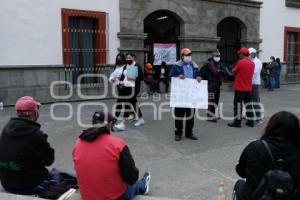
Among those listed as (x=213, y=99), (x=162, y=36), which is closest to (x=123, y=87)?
(x=213, y=99)

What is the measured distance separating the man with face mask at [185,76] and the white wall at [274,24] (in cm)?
1210

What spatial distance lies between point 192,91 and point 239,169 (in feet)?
14.4

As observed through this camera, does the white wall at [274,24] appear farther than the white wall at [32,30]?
Yes

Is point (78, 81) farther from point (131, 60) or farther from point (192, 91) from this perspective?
point (192, 91)

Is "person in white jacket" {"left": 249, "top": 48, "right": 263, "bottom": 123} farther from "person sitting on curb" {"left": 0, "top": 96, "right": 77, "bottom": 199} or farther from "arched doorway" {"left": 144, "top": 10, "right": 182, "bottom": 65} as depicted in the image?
"arched doorway" {"left": 144, "top": 10, "right": 182, "bottom": 65}

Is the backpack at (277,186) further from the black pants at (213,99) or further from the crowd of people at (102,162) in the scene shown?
the black pants at (213,99)

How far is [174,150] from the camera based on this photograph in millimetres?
7320

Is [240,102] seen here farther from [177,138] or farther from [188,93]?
[177,138]

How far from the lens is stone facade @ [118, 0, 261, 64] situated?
14180mm

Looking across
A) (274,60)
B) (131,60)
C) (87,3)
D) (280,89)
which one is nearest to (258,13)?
(274,60)

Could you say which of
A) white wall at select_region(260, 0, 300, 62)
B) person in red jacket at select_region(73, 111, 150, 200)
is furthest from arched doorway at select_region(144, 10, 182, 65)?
person in red jacket at select_region(73, 111, 150, 200)

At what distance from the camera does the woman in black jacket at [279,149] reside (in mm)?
3365

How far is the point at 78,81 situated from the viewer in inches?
526

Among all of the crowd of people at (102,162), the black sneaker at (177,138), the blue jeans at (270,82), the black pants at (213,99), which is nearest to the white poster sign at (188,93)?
the black sneaker at (177,138)
